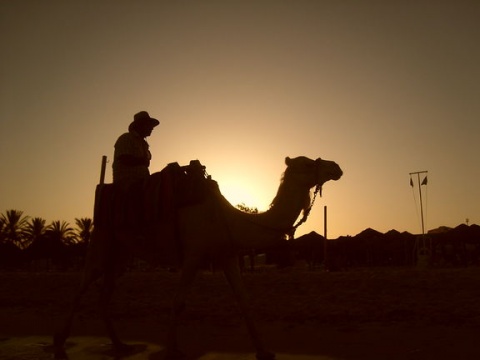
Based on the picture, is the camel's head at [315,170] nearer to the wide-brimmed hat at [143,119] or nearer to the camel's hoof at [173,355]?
the wide-brimmed hat at [143,119]

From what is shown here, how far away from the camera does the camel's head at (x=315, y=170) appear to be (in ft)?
20.9

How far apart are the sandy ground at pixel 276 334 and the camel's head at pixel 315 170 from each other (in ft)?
6.88

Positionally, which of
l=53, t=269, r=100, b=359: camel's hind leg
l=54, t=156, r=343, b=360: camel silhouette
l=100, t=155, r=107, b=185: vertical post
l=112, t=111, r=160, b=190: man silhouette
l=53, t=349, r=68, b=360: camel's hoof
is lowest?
l=53, t=349, r=68, b=360: camel's hoof

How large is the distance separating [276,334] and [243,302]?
258 centimetres

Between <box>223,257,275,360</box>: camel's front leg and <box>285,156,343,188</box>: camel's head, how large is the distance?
4.39ft

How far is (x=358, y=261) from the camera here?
46875 mm

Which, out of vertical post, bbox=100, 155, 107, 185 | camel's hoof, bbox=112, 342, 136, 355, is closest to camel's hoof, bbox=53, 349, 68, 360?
camel's hoof, bbox=112, 342, 136, 355

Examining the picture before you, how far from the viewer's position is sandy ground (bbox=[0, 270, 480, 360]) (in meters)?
6.56

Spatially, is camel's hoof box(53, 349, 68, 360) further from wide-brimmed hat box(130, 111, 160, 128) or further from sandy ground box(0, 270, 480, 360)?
wide-brimmed hat box(130, 111, 160, 128)

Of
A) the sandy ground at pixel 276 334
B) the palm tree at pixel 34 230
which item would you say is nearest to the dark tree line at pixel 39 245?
the palm tree at pixel 34 230

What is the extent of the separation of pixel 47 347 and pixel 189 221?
2.94m

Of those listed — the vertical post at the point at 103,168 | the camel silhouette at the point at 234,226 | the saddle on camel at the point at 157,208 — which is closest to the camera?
the camel silhouette at the point at 234,226

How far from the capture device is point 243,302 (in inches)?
246

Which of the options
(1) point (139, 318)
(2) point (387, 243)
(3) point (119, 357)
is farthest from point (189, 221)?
(2) point (387, 243)
